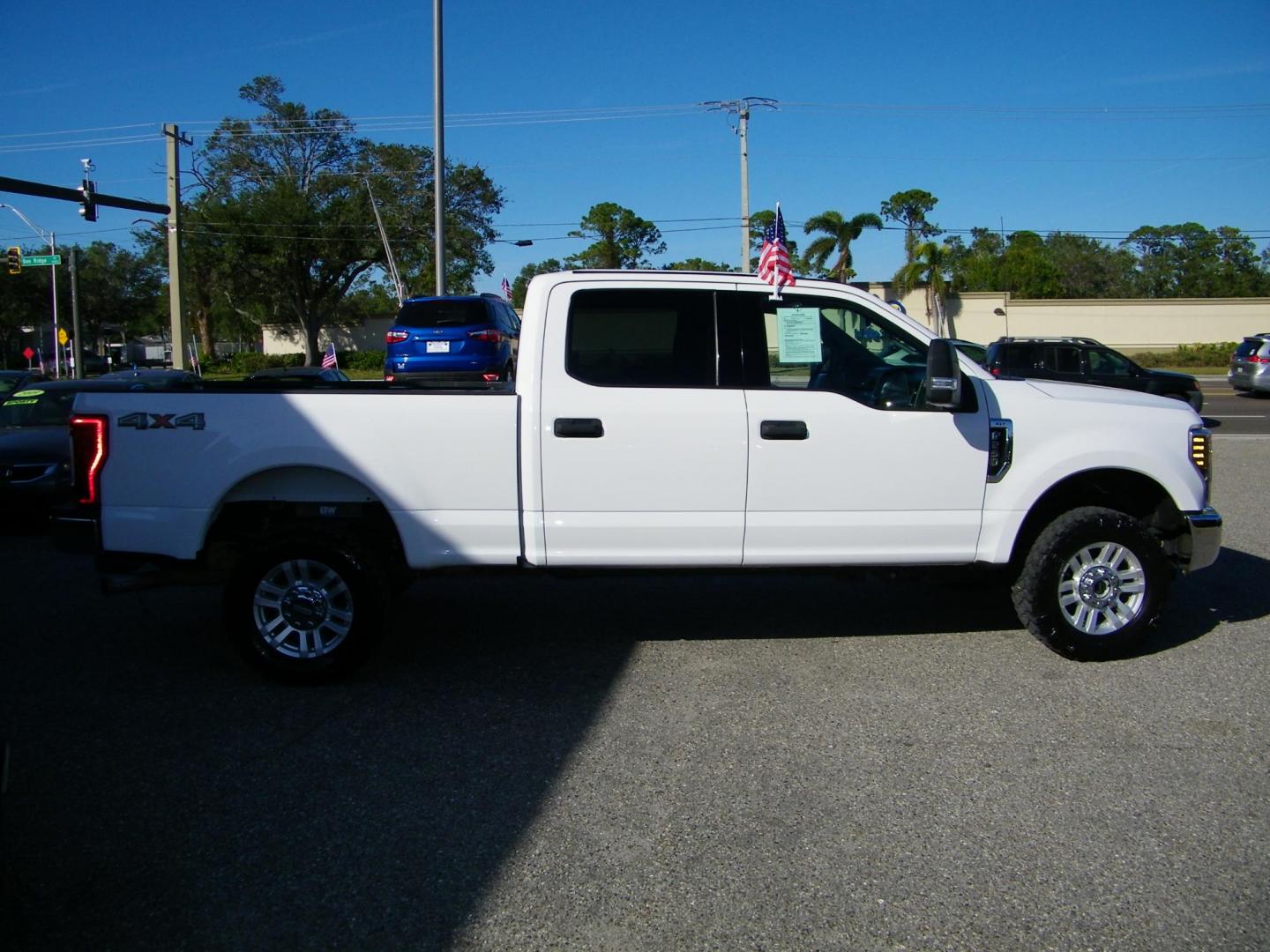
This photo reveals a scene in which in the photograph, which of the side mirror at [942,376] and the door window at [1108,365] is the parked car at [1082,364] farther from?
the side mirror at [942,376]

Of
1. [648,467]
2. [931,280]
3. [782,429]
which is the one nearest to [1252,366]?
[931,280]

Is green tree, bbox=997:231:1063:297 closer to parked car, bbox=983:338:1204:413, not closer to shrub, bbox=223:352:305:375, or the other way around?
shrub, bbox=223:352:305:375

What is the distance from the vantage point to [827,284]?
5.72m

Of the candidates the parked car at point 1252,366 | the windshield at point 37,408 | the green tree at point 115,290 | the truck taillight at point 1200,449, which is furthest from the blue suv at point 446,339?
the green tree at point 115,290

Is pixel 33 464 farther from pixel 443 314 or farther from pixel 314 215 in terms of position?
pixel 314 215

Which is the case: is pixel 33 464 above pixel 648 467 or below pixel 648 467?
below

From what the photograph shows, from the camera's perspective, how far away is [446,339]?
1395 centimetres

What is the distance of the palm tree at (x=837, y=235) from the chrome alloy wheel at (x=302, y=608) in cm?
4340

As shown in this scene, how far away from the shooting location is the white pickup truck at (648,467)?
5.36 meters

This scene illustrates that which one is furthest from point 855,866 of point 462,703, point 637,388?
point 637,388

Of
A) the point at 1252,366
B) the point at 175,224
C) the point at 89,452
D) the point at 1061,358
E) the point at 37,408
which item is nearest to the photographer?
the point at 89,452

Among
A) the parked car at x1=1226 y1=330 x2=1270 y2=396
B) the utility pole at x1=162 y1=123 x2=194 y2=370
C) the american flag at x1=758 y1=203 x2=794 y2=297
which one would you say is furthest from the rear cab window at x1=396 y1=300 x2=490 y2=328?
the parked car at x1=1226 y1=330 x2=1270 y2=396

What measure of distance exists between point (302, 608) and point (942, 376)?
354 cm

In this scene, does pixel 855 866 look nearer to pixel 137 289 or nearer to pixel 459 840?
pixel 459 840
